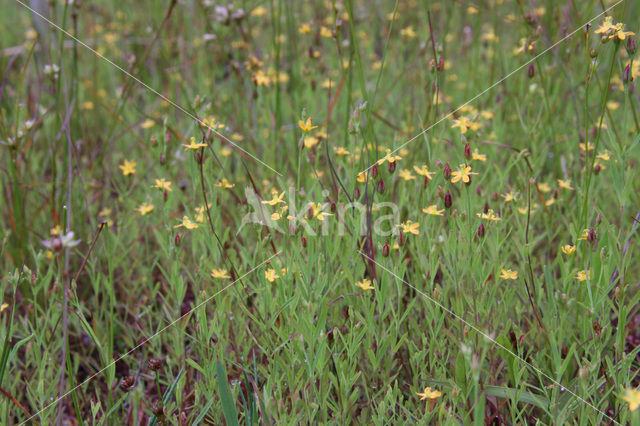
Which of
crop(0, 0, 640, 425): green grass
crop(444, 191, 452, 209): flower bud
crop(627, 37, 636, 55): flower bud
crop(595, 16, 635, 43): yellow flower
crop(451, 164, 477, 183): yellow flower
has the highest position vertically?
crop(595, 16, 635, 43): yellow flower

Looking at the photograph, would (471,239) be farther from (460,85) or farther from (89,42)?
(89,42)

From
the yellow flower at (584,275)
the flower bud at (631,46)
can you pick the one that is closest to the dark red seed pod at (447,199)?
the yellow flower at (584,275)

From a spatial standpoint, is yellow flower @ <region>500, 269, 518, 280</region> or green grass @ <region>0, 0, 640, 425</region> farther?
yellow flower @ <region>500, 269, 518, 280</region>

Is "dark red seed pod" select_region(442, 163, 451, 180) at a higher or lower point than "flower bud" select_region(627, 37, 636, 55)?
lower

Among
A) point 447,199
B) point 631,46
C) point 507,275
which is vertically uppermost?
point 631,46

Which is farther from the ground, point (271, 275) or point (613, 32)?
point (613, 32)

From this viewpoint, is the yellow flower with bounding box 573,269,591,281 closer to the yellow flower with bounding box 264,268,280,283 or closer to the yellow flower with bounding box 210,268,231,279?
the yellow flower with bounding box 264,268,280,283

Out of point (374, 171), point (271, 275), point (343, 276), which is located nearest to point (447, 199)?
point (374, 171)

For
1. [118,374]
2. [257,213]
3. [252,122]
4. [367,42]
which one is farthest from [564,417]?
[367,42]

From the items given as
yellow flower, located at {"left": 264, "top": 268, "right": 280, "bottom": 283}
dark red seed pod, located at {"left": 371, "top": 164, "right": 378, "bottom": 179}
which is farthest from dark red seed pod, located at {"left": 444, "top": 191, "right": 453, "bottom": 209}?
yellow flower, located at {"left": 264, "top": 268, "right": 280, "bottom": 283}

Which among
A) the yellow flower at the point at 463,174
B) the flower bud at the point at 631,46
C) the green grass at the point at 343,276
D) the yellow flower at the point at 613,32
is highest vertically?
the yellow flower at the point at 613,32

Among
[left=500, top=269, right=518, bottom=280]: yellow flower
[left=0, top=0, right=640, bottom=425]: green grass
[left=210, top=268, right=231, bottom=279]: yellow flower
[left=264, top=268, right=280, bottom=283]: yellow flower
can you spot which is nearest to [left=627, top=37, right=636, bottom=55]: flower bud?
[left=0, top=0, right=640, bottom=425]: green grass

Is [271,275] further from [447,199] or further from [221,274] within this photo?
[447,199]

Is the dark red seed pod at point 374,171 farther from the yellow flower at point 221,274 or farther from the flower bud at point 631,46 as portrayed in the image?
the flower bud at point 631,46
